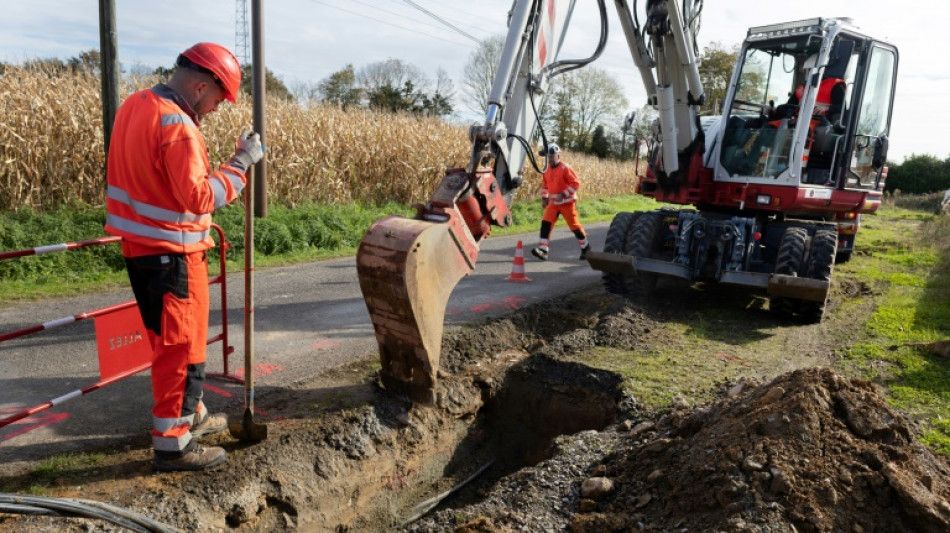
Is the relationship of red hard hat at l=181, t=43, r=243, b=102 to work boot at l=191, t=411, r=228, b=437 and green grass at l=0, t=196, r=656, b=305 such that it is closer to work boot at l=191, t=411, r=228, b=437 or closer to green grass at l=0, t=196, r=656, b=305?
work boot at l=191, t=411, r=228, b=437

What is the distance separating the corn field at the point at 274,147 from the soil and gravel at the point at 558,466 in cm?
704

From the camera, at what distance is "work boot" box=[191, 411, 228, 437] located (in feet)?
13.2

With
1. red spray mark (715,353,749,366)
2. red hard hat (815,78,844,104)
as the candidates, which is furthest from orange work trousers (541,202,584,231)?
red spray mark (715,353,749,366)

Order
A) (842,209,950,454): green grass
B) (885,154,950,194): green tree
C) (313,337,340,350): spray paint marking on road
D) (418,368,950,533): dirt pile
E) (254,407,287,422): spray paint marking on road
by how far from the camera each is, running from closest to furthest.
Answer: (418,368,950,533): dirt pile → (254,407,287,422): spray paint marking on road → (842,209,950,454): green grass → (313,337,340,350): spray paint marking on road → (885,154,950,194): green tree

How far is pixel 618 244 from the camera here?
8281 millimetres

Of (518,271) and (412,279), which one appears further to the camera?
(518,271)

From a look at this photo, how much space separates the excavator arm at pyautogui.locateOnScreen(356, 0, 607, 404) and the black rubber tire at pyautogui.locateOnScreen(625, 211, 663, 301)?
3155 mm

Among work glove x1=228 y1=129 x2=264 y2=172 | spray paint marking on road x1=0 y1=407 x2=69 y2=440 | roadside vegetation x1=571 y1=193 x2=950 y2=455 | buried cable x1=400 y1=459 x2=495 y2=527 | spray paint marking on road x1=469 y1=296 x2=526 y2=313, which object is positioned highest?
work glove x1=228 y1=129 x2=264 y2=172

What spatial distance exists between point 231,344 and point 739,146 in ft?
21.8

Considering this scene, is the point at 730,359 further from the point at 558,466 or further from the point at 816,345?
the point at 558,466

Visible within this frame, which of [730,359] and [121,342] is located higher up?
[121,342]

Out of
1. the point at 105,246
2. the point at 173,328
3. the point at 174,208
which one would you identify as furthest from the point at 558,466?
the point at 105,246

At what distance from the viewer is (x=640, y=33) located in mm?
7105

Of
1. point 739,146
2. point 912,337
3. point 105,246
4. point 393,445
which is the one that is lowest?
point 393,445
